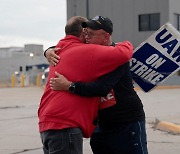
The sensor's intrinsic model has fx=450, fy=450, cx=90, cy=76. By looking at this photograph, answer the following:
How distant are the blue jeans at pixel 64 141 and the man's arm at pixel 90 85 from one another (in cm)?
26

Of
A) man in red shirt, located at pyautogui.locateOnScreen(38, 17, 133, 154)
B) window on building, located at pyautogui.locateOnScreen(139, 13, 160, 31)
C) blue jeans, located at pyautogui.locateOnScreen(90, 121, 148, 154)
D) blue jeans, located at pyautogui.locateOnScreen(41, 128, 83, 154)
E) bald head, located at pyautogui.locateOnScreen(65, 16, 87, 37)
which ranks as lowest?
window on building, located at pyautogui.locateOnScreen(139, 13, 160, 31)

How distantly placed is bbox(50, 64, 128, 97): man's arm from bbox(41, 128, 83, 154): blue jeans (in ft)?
0.86

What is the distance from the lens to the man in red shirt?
9.71 feet

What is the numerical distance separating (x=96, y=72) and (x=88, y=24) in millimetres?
349

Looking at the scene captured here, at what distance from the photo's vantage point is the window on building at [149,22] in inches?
1455

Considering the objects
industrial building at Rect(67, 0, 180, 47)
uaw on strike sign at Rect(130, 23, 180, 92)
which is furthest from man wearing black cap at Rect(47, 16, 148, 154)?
industrial building at Rect(67, 0, 180, 47)

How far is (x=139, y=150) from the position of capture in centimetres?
346

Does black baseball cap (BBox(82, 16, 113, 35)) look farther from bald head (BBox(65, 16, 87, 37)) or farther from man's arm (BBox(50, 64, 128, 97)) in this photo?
man's arm (BBox(50, 64, 128, 97))

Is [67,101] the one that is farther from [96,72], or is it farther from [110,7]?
[110,7]

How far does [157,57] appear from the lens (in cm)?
370

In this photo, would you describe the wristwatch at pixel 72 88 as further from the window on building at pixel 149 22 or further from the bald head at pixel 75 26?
the window on building at pixel 149 22

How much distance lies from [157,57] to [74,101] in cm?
101

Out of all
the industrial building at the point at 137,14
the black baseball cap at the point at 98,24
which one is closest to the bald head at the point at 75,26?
the black baseball cap at the point at 98,24

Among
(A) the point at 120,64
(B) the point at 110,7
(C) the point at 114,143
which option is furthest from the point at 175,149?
(B) the point at 110,7
